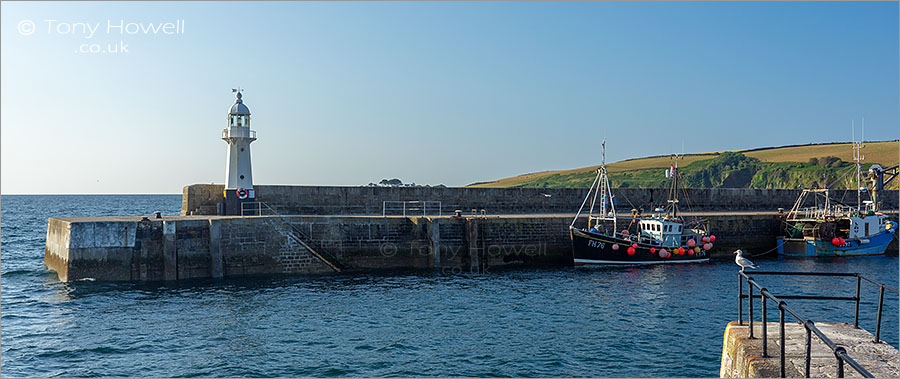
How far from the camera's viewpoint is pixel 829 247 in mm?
30156

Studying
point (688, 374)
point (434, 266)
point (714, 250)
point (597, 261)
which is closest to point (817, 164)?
point (714, 250)

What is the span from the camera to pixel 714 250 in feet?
97.8

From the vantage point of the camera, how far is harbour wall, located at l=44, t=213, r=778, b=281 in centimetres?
2127

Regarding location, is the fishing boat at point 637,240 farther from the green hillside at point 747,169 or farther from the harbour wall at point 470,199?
the green hillside at point 747,169

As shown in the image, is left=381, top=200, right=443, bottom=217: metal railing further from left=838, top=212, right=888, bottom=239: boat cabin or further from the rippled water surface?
left=838, top=212, right=888, bottom=239: boat cabin

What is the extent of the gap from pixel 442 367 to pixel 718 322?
24.9ft

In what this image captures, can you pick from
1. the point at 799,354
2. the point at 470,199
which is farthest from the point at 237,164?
the point at 799,354

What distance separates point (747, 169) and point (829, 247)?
5879 cm

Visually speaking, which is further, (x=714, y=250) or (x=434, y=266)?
(x=714, y=250)

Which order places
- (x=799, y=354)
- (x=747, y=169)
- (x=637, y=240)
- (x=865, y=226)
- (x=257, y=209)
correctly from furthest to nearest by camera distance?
(x=747, y=169) → (x=865, y=226) → (x=257, y=209) → (x=637, y=240) → (x=799, y=354)

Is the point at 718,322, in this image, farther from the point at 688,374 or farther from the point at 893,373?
the point at 893,373

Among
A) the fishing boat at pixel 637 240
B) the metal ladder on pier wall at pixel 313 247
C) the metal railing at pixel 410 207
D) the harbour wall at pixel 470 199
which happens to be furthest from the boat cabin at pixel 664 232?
the metal ladder on pier wall at pixel 313 247

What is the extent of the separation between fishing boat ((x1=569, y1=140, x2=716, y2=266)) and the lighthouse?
14.0 meters

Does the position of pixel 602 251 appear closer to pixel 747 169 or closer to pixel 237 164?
pixel 237 164
